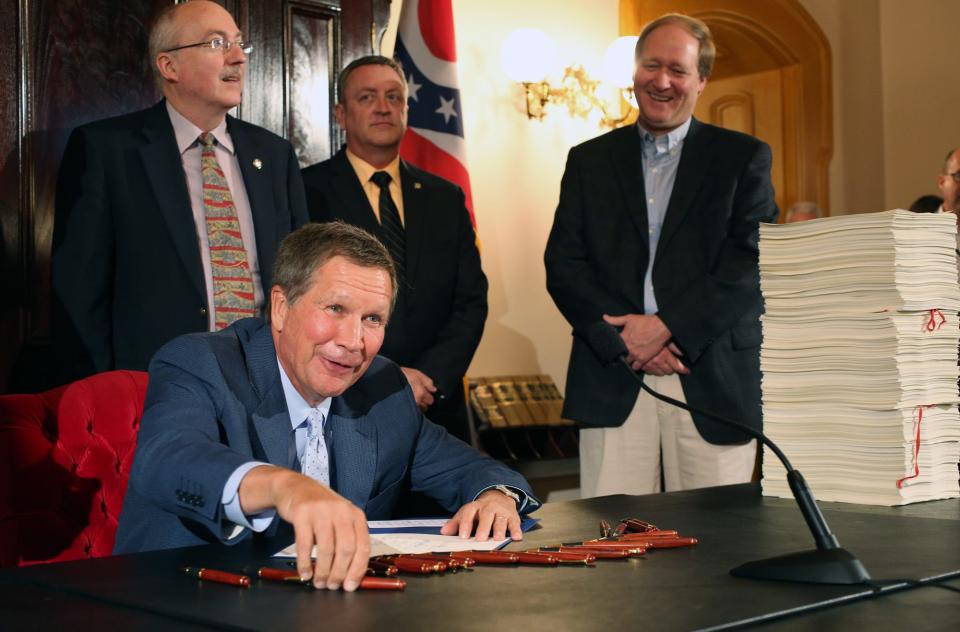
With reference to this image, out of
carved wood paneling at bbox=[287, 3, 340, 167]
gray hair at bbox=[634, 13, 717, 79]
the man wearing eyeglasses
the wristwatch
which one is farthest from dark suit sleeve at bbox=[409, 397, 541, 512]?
the man wearing eyeglasses

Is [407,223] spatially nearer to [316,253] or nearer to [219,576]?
[316,253]

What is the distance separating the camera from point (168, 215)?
2.99m

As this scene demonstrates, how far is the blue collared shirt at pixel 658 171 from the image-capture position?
11.3ft

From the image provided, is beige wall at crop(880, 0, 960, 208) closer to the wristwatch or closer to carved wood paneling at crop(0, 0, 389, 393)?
carved wood paneling at crop(0, 0, 389, 393)

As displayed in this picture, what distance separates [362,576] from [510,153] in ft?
14.6

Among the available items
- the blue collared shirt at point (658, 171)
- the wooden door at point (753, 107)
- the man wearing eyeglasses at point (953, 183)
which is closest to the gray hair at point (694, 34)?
the blue collared shirt at point (658, 171)

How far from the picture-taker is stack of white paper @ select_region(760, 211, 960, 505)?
2.21 metres

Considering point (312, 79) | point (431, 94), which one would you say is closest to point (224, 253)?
point (312, 79)

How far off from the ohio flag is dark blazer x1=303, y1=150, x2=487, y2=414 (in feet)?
3.47

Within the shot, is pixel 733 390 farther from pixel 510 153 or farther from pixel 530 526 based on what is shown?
pixel 510 153

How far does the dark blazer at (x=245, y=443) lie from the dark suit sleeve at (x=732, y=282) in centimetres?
108

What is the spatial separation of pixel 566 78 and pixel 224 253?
3249 millimetres

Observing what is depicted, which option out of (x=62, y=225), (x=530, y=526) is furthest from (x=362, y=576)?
(x=62, y=225)

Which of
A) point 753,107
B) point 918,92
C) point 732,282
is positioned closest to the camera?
point 732,282
